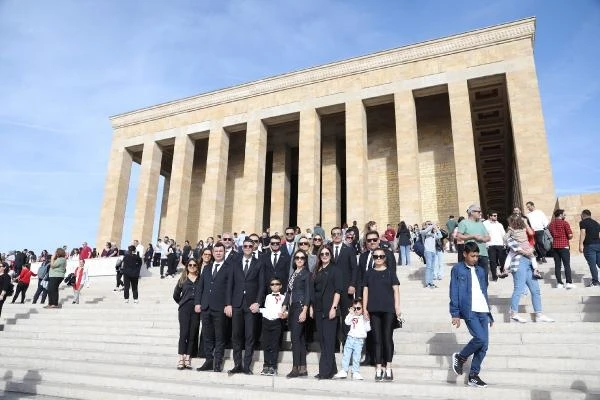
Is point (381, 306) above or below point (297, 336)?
above

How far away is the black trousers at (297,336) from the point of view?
5.32 m

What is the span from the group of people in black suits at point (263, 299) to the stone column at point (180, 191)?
56.3 ft

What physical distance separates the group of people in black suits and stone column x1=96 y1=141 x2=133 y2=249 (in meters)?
20.1

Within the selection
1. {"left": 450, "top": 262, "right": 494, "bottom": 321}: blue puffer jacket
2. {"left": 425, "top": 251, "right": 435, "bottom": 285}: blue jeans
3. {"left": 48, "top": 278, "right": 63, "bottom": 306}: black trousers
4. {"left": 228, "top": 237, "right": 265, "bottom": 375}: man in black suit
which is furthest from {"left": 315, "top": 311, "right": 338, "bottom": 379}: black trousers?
{"left": 48, "top": 278, "right": 63, "bottom": 306}: black trousers

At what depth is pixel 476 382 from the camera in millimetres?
4398

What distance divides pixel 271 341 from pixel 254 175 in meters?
16.5

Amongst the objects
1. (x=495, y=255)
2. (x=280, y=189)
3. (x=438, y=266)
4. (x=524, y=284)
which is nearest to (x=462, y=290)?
(x=524, y=284)

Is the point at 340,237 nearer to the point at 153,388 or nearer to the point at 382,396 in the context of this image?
the point at 382,396

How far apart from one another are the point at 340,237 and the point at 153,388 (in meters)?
3.38

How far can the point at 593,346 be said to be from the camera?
16.4 feet

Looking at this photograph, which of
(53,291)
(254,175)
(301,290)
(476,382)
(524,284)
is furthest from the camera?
(254,175)

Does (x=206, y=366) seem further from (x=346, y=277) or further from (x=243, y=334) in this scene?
(x=346, y=277)

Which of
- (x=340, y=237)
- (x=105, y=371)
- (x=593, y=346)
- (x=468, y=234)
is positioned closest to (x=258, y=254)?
(x=340, y=237)

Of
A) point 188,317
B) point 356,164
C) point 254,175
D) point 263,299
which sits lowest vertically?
point 188,317
